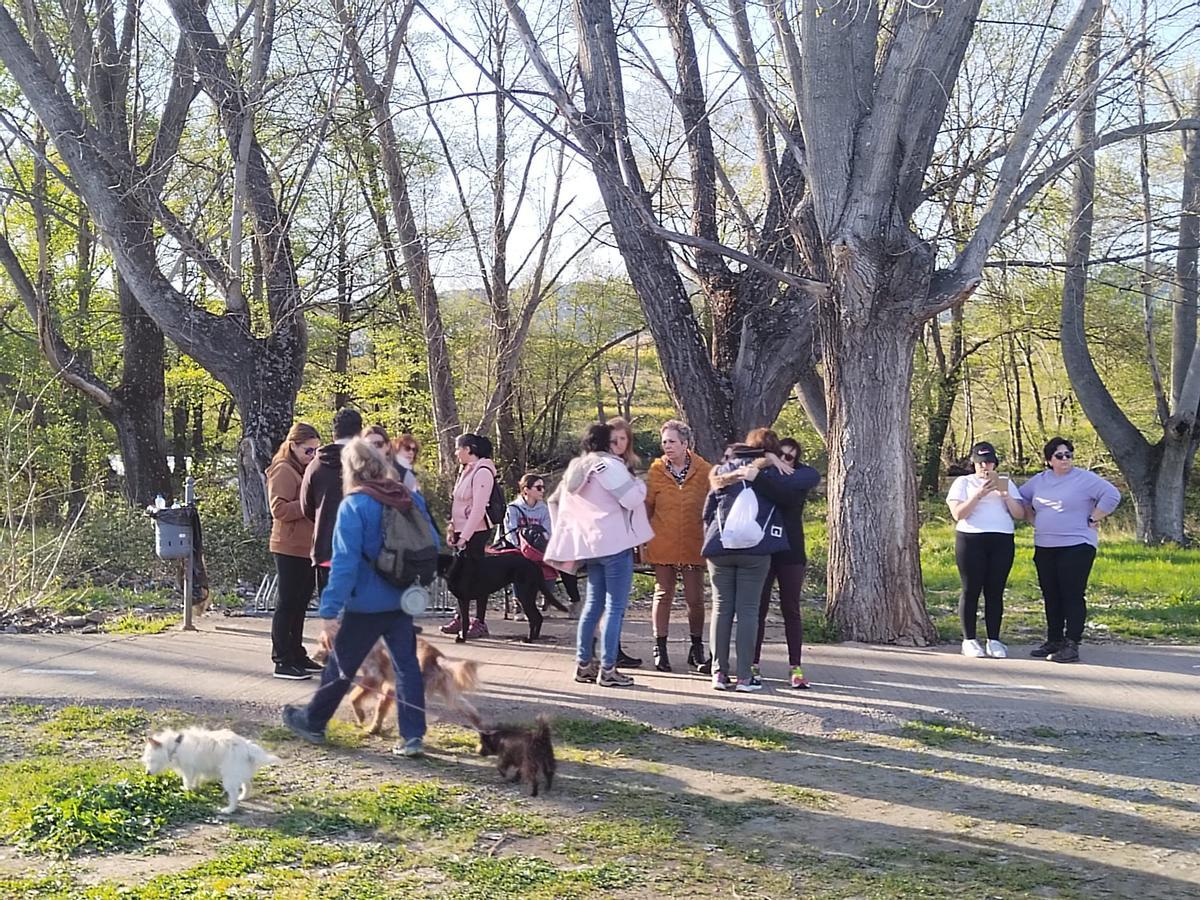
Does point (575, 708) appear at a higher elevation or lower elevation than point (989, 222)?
lower

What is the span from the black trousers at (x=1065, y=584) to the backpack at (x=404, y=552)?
5397 mm

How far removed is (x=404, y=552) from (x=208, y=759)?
→ 141 centimetres

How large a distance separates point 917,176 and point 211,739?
7250mm

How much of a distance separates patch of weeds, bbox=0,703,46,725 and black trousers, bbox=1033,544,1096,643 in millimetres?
7244

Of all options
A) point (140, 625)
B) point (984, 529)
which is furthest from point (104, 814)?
point (984, 529)

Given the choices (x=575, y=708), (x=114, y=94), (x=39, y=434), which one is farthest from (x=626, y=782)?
(x=39, y=434)

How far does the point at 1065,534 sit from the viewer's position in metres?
9.65

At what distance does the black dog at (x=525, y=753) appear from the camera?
612cm

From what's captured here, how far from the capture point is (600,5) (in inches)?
486

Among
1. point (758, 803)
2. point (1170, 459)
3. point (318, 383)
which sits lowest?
point (758, 803)

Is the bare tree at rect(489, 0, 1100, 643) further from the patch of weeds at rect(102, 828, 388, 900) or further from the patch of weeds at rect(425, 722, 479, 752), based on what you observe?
the patch of weeds at rect(102, 828, 388, 900)

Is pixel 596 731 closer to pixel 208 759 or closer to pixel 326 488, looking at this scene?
pixel 326 488

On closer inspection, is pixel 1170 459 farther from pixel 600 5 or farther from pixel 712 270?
pixel 600 5

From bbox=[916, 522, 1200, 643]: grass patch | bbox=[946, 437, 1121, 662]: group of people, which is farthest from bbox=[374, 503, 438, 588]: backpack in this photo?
bbox=[916, 522, 1200, 643]: grass patch
